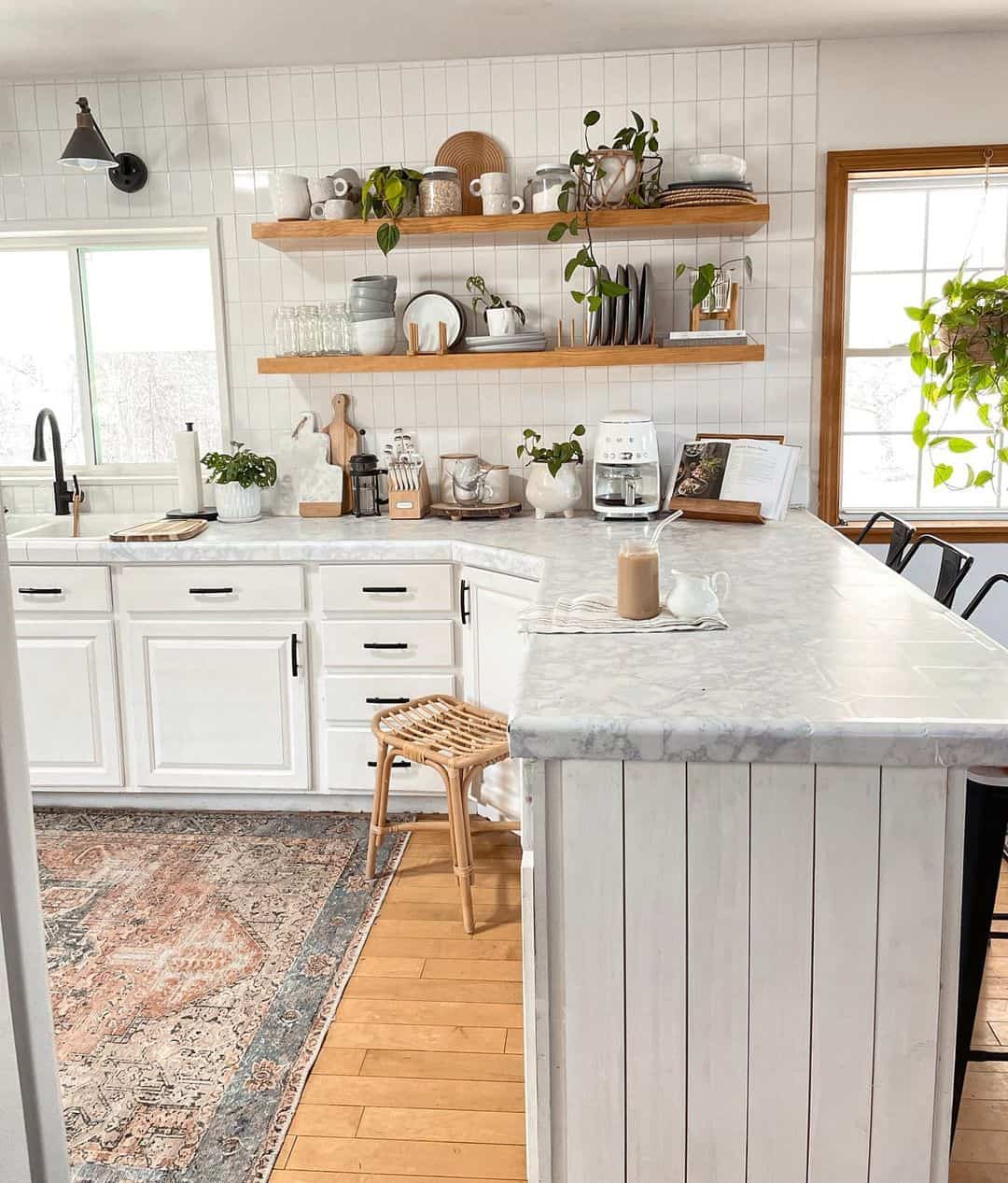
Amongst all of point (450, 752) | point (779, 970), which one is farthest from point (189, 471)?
point (779, 970)

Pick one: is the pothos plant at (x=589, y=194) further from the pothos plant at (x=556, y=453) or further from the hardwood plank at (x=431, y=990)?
the hardwood plank at (x=431, y=990)

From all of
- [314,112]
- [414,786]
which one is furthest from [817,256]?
[414,786]

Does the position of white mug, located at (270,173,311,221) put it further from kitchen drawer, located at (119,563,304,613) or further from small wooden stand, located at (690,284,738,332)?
small wooden stand, located at (690,284,738,332)

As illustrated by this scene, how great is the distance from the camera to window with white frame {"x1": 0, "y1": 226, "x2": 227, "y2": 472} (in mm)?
4086

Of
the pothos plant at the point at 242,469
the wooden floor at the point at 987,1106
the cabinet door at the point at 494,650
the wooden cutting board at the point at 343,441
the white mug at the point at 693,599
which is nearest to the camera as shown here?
the wooden floor at the point at 987,1106

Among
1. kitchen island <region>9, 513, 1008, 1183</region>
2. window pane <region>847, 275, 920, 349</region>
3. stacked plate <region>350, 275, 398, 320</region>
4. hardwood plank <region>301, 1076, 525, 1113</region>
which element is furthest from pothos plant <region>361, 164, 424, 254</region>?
hardwood plank <region>301, 1076, 525, 1113</region>

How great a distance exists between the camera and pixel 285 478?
4.04m

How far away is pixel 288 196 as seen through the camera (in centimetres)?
362

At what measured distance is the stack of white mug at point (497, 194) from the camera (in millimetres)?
3559

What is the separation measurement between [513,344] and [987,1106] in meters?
2.52

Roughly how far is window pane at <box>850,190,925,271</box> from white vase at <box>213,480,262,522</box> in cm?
259

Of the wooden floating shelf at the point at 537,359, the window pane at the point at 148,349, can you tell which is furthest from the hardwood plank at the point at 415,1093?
the window pane at the point at 148,349

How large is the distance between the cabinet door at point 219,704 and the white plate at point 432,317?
1096 millimetres

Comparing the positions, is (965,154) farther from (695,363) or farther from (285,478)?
(285,478)
